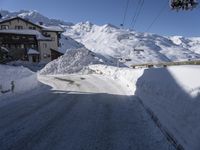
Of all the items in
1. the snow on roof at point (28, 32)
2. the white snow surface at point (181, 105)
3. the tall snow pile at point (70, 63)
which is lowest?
the tall snow pile at point (70, 63)

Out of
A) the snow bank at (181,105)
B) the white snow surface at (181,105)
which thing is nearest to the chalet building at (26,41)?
the white snow surface at (181,105)

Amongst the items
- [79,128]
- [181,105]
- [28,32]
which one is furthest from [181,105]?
[28,32]

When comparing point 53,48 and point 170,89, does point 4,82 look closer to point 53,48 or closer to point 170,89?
point 170,89

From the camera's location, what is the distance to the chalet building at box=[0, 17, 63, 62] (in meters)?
67.0

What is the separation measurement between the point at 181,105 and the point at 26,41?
65.8m

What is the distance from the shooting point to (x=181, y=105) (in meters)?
6.61

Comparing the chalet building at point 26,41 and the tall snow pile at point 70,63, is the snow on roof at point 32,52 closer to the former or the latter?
the chalet building at point 26,41

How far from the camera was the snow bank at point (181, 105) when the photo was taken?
225 inches

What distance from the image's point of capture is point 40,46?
233ft

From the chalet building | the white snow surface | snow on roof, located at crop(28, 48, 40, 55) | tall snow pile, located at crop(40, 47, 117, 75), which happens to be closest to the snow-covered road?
the white snow surface

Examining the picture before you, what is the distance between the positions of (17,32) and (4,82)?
53347 millimetres

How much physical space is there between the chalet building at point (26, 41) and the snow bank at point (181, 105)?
202ft

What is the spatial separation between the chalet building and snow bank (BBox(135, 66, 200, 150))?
61671mm

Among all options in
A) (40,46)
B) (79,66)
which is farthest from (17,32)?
(79,66)
